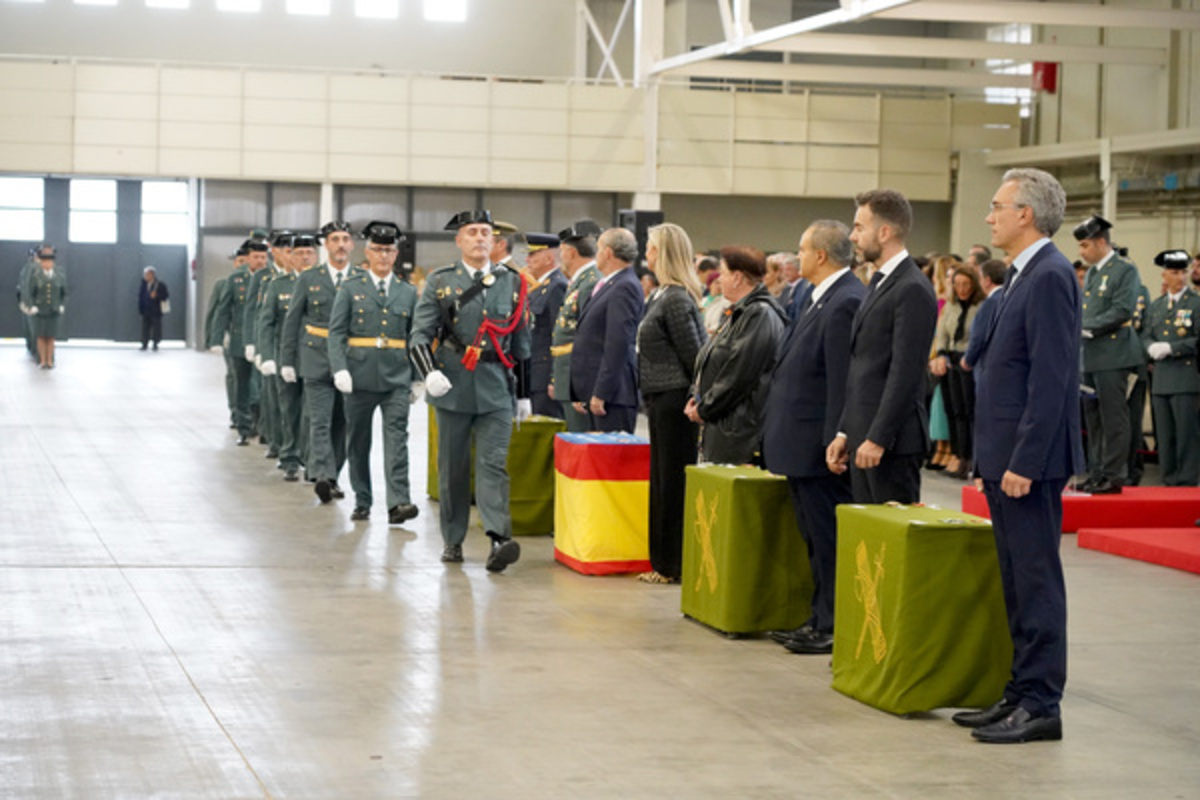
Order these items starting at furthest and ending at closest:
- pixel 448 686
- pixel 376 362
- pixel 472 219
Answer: pixel 376 362 → pixel 472 219 → pixel 448 686

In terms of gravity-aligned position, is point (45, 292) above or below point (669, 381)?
above

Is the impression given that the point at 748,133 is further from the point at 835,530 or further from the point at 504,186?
the point at 835,530

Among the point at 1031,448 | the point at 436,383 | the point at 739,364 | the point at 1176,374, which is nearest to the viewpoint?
the point at 1031,448

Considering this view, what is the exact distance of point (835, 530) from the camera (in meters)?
6.73

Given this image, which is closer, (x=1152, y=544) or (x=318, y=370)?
(x=1152, y=544)

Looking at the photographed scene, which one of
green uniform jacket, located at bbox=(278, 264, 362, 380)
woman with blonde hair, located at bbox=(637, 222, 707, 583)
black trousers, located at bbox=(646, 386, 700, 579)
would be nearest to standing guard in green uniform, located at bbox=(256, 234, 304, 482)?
green uniform jacket, located at bbox=(278, 264, 362, 380)

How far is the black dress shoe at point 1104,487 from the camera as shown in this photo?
11.5 m

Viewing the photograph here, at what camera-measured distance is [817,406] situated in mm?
6695

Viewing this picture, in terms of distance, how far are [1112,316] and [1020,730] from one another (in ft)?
23.7

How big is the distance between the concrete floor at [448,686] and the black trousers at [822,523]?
0.88 feet

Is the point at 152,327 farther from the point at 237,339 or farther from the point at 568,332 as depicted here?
the point at 568,332

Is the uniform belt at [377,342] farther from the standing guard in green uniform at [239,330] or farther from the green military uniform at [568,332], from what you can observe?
the standing guard in green uniform at [239,330]

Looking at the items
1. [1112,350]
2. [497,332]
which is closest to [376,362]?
[497,332]

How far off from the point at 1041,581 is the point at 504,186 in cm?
2644
